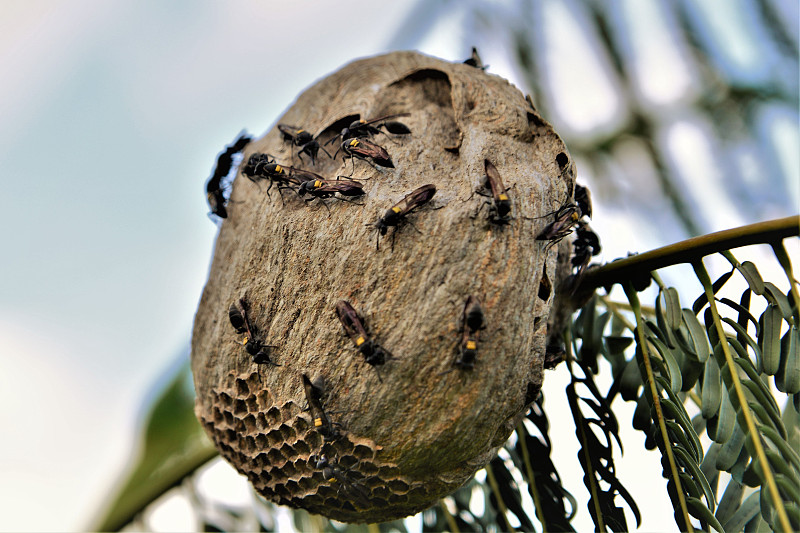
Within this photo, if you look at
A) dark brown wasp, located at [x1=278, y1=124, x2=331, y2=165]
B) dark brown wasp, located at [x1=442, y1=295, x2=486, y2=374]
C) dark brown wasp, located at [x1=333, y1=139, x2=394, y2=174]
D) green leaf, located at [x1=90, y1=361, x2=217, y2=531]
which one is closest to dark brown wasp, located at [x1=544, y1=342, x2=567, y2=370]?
dark brown wasp, located at [x1=442, y1=295, x2=486, y2=374]

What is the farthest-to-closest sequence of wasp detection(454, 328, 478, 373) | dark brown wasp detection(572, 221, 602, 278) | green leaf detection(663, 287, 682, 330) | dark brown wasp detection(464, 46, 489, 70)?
1. dark brown wasp detection(464, 46, 489, 70)
2. dark brown wasp detection(572, 221, 602, 278)
3. green leaf detection(663, 287, 682, 330)
4. wasp detection(454, 328, 478, 373)

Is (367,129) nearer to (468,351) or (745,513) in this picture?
(468,351)

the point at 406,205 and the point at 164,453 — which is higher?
the point at 406,205

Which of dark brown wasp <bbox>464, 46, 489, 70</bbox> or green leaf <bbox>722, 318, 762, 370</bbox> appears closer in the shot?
green leaf <bbox>722, 318, 762, 370</bbox>

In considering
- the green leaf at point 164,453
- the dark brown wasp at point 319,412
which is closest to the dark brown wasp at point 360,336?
the dark brown wasp at point 319,412

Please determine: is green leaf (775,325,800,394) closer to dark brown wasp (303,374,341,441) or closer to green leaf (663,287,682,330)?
green leaf (663,287,682,330)

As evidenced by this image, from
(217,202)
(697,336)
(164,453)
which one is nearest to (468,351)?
(697,336)

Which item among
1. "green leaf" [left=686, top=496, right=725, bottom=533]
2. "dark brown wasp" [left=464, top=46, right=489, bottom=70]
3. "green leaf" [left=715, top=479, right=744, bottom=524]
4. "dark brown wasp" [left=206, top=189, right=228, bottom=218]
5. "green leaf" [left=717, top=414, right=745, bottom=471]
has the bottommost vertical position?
"green leaf" [left=686, top=496, right=725, bottom=533]
